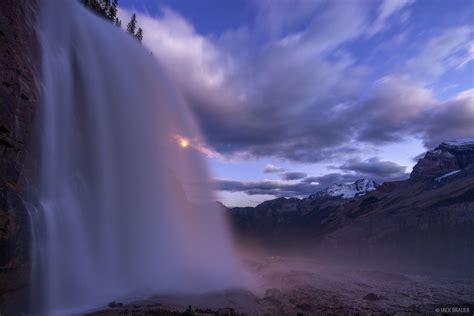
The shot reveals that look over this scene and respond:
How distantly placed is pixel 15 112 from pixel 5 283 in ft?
27.3

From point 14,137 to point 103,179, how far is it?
9826 mm

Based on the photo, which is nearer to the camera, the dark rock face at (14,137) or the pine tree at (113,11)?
the dark rock face at (14,137)

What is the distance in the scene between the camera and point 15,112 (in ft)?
53.3

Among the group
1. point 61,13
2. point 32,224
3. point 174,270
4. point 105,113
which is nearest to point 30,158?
Answer: point 32,224

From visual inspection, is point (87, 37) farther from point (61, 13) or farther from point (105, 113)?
point (105, 113)

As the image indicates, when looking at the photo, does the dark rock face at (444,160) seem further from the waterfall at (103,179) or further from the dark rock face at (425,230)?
the waterfall at (103,179)

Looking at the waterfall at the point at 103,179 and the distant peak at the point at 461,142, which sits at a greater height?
the distant peak at the point at 461,142

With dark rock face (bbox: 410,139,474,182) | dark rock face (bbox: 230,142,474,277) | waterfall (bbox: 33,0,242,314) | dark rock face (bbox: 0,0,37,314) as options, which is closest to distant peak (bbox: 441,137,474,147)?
dark rock face (bbox: 410,139,474,182)

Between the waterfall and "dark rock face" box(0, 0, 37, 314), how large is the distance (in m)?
1.26

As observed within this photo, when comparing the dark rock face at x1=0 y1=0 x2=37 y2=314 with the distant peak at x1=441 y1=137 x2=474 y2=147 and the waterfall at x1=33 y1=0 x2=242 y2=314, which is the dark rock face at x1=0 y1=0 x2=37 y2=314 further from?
the distant peak at x1=441 y1=137 x2=474 y2=147

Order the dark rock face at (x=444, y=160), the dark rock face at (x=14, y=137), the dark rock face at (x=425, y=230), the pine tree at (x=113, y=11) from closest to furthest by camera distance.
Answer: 1. the dark rock face at (x=14, y=137)
2. the pine tree at (x=113, y=11)
3. the dark rock face at (x=425, y=230)
4. the dark rock face at (x=444, y=160)

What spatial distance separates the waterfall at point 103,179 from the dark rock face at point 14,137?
1258 millimetres

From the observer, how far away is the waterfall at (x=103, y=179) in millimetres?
18484

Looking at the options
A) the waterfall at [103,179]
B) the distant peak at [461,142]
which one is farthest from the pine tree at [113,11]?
the distant peak at [461,142]
